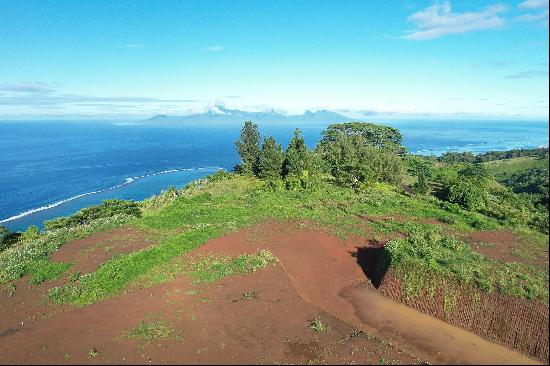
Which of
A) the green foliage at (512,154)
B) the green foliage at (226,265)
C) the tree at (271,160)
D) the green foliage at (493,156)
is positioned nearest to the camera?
the green foliage at (226,265)

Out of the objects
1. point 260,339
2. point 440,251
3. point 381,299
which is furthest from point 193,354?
point 440,251

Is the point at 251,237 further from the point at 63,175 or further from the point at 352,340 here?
the point at 63,175

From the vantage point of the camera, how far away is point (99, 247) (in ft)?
87.5

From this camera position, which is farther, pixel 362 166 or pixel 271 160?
pixel 271 160

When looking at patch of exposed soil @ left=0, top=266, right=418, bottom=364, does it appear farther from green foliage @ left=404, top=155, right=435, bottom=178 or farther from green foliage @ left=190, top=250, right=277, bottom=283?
green foliage @ left=404, top=155, right=435, bottom=178

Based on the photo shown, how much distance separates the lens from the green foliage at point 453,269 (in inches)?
577

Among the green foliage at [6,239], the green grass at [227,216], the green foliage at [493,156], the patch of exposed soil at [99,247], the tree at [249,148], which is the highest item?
the tree at [249,148]

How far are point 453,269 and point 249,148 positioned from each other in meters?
44.4

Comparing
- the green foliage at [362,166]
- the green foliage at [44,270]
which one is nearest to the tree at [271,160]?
the green foliage at [362,166]

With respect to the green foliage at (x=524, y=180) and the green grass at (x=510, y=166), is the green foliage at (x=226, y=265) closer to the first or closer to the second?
the green foliage at (x=524, y=180)

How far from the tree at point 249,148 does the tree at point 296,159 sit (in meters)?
6.52

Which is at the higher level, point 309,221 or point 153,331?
point 309,221

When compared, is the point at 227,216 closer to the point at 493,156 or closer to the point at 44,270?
the point at 44,270

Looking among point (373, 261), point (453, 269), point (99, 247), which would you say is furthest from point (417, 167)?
point (99, 247)
